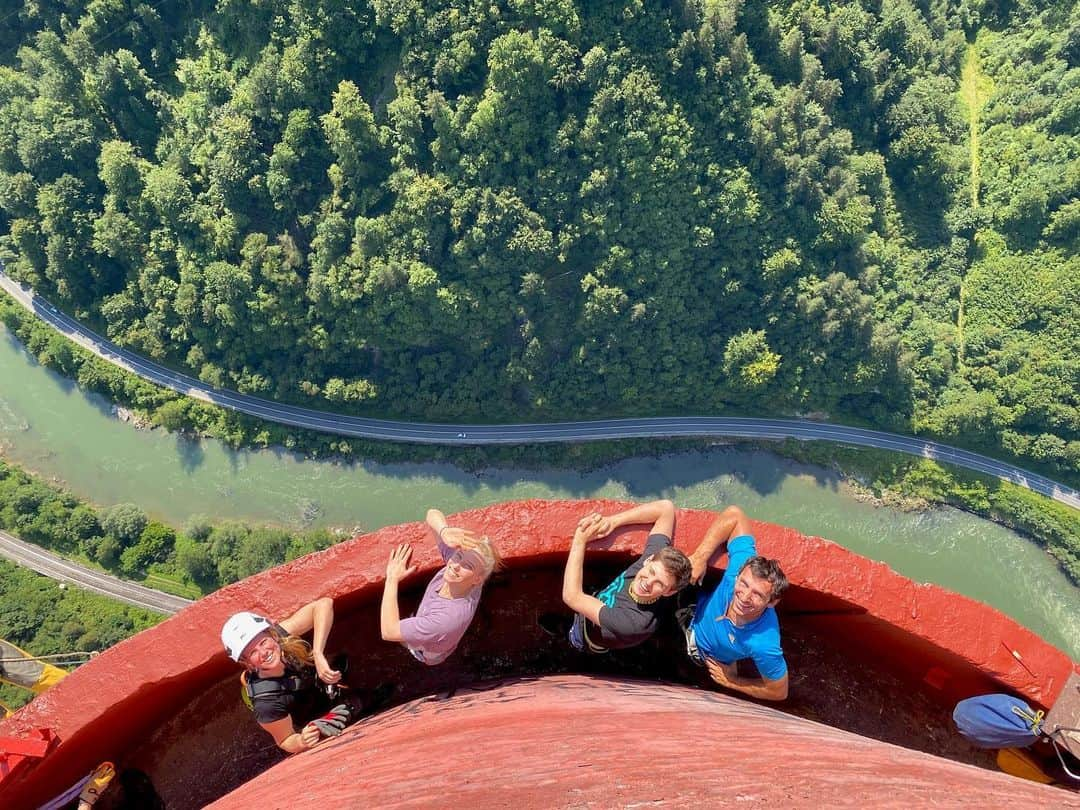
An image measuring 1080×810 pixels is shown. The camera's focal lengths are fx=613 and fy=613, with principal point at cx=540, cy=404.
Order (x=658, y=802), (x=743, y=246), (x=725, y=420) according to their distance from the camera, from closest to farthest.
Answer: (x=658, y=802), (x=743, y=246), (x=725, y=420)

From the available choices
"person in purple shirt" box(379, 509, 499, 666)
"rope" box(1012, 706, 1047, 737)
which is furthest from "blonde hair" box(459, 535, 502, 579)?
"rope" box(1012, 706, 1047, 737)

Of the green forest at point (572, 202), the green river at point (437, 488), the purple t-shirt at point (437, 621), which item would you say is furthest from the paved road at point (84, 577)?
the purple t-shirt at point (437, 621)

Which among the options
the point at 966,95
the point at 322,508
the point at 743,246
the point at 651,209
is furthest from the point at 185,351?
the point at 966,95

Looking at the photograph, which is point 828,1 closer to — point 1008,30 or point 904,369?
point 1008,30

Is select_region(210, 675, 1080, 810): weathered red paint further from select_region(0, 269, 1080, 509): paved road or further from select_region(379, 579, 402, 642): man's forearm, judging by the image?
select_region(0, 269, 1080, 509): paved road

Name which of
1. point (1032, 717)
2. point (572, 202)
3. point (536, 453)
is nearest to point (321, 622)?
point (1032, 717)

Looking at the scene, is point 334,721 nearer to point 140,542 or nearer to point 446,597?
point 446,597
